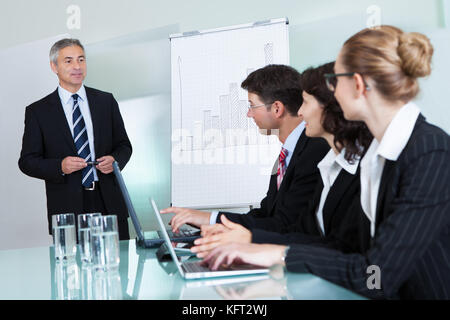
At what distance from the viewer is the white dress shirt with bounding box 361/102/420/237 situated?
4.54 feet

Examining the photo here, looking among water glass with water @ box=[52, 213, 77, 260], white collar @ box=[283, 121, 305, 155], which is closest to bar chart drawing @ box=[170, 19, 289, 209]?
white collar @ box=[283, 121, 305, 155]

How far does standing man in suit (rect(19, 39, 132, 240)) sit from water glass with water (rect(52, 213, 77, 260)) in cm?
145

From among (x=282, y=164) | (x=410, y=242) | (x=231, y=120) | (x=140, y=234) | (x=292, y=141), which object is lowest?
(x=140, y=234)

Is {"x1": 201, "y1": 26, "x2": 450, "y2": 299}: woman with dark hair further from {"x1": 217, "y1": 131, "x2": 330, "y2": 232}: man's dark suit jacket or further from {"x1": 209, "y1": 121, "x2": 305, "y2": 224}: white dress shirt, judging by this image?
{"x1": 209, "y1": 121, "x2": 305, "y2": 224}: white dress shirt

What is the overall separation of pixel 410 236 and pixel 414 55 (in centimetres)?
46

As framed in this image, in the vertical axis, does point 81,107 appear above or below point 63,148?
above

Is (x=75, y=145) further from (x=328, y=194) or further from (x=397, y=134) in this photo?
(x=397, y=134)

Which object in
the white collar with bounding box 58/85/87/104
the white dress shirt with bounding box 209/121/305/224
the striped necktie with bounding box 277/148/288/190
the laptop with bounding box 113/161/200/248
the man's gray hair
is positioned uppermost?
the man's gray hair

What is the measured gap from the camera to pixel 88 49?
16.3 ft

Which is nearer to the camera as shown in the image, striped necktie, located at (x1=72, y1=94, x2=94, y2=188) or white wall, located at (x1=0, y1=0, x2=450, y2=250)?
striped necktie, located at (x1=72, y1=94, x2=94, y2=188)

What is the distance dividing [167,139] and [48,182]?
1.61 metres

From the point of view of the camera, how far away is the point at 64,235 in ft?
5.79

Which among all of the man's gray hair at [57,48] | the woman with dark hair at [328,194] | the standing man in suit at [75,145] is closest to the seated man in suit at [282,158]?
the woman with dark hair at [328,194]

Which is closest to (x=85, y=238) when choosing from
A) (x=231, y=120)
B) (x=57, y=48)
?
(x=57, y=48)
